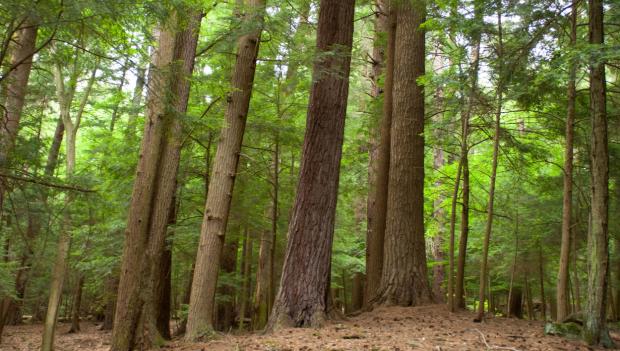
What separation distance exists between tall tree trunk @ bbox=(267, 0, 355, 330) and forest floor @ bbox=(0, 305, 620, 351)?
0.38 m

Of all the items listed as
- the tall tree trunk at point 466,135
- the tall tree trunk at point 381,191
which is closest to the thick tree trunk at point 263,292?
the tall tree trunk at point 381,191

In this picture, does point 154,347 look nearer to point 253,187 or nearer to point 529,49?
point 253,187

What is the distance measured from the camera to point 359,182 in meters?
13.7

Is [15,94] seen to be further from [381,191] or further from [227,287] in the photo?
[227,287]

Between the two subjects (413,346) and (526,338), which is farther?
(526,338)

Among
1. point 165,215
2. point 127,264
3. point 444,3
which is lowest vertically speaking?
point 127,264

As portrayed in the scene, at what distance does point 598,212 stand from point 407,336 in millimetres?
2943

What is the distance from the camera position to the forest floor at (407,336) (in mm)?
5395

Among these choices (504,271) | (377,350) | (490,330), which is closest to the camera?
(377,350)

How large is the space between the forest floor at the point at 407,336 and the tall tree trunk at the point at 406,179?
544mm

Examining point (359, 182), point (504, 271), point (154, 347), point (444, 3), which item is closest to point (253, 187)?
point (359, 182)

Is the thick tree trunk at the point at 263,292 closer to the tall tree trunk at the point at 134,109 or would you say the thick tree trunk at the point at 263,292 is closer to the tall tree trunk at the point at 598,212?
the tall tree trunk at the point at 134,109

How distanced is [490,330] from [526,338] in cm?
54

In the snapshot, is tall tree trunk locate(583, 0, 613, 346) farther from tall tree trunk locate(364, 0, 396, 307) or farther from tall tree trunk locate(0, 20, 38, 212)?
tall tree trunk locate(0, 20, 38, 212)
